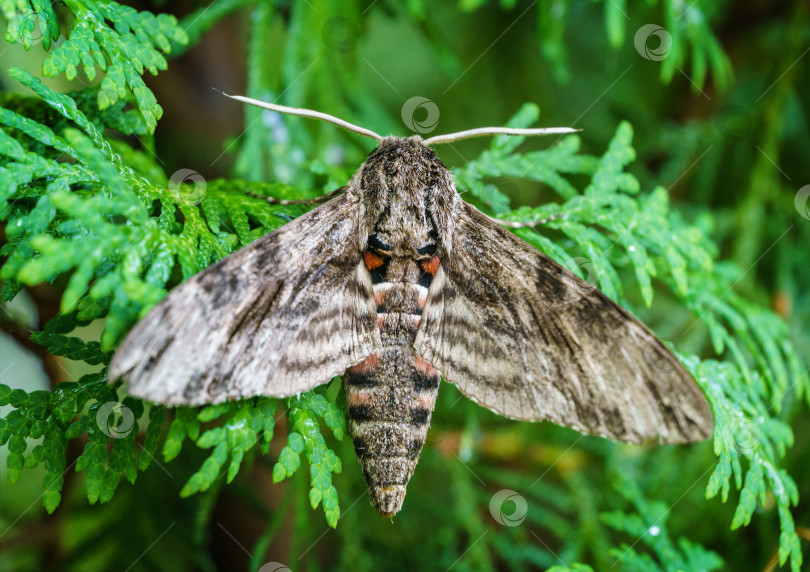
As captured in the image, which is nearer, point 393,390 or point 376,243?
point 393,390

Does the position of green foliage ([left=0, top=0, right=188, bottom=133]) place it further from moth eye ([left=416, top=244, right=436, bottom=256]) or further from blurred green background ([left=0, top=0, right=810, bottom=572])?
moth eye ([left=416, top=244, right=436, bottom=256])

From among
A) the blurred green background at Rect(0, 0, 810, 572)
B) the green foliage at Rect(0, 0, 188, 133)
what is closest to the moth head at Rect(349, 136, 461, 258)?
the blurred green background at Rect(0, 0, 810, 572)

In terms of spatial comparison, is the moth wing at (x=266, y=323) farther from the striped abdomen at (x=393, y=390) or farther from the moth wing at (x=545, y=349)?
the moth wing at (x=545, y=349)

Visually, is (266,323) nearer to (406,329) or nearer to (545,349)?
(406,329)

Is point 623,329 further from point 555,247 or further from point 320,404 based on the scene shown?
point 320,404

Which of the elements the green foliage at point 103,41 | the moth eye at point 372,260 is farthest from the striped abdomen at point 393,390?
the green foliage at point 103,41

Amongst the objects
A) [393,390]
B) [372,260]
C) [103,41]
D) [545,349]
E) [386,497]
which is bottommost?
[386,497]

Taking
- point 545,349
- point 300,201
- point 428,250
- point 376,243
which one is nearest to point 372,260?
point 376,243
